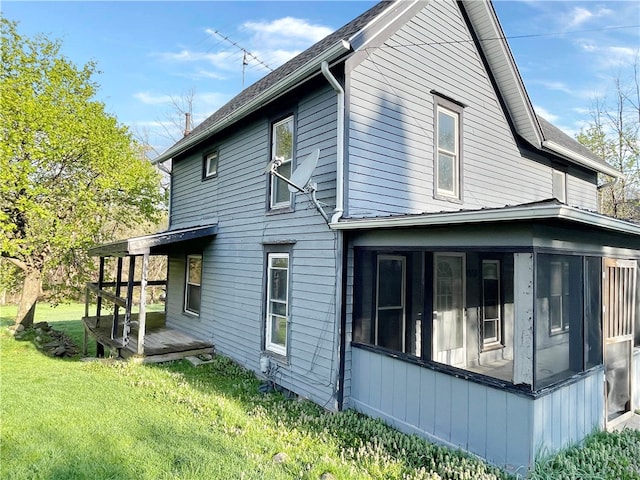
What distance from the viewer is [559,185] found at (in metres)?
10.4

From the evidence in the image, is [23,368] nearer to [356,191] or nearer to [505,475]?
[356,191]

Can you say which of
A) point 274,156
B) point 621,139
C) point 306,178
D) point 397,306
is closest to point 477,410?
point 397,306

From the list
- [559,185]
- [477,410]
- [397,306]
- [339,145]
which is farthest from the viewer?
[559,185]

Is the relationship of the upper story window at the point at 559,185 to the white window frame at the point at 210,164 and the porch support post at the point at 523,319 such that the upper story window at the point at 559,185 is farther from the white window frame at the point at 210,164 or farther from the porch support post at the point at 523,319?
the white window frame at the point at 210,164

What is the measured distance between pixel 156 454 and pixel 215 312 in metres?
4.90

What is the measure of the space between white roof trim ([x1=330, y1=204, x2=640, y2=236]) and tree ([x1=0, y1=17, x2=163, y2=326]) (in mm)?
9275

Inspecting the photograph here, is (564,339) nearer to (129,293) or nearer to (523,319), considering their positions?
A: (523,319)

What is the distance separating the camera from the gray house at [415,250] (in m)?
4.02

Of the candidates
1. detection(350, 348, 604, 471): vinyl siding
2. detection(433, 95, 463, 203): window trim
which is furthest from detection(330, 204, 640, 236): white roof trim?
detection(433, 95, 463, 203): window trim

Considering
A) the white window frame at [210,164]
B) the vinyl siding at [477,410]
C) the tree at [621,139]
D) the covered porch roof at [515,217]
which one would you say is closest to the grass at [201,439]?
the vinyl siding at [477,410]

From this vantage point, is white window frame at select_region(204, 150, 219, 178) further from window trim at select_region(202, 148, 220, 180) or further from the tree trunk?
the tree trunk

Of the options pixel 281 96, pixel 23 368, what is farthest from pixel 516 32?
pixel 23 368

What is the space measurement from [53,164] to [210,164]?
4864mm

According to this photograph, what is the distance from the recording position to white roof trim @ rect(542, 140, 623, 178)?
9.09m
